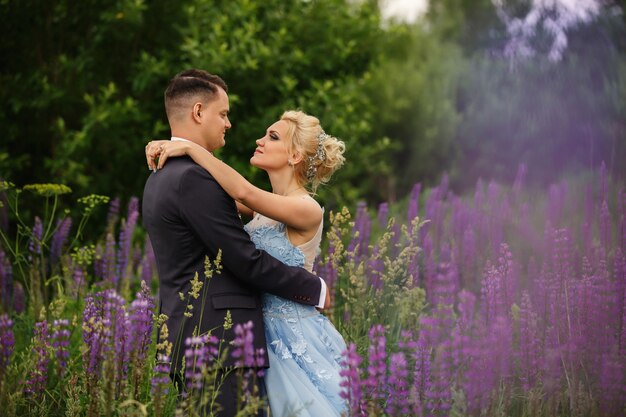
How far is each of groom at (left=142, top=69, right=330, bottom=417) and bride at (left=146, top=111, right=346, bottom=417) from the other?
7 cm

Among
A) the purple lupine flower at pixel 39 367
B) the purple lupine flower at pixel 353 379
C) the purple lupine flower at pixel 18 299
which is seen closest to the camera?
the purple lupine flower at pixel 353 379

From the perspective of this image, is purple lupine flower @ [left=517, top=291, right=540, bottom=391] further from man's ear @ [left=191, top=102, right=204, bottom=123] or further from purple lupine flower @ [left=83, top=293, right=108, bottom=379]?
purple lupine flower @ [left=83, top=293, right=108, bottom=379]

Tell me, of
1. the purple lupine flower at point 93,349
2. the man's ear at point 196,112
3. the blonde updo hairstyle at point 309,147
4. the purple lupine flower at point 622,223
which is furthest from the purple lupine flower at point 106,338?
the purple lupine flower at point 622,223

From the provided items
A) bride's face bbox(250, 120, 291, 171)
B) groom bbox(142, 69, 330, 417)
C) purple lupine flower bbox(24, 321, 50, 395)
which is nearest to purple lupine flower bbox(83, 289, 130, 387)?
groom bbox(142, 69, 330, 417)

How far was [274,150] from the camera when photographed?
385cm

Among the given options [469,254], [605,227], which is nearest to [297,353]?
[605,227]

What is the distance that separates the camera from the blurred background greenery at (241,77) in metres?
6.03

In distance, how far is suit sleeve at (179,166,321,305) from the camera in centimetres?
319

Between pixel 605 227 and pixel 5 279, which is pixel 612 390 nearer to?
pixel 605 227

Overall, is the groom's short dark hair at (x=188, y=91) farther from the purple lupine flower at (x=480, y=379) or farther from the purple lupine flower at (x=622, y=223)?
the purple lupine flower at (x=622, y=223)

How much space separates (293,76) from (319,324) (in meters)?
6.09

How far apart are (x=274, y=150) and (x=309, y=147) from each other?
180mm

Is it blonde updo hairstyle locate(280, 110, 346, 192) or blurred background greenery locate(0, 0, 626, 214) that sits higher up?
blurred background greenery locate(0, 0, 626, 214)

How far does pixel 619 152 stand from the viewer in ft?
16.0
